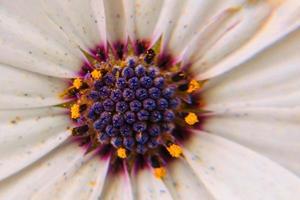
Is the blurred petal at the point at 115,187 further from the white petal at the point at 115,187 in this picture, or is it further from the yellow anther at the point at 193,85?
the yellow anther at the point at 193,85

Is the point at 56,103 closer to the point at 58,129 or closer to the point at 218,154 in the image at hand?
the point at 58,129

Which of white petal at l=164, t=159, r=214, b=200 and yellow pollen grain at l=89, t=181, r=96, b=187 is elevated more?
yellow pollen grain at l=89, t=181, r=96, b=187

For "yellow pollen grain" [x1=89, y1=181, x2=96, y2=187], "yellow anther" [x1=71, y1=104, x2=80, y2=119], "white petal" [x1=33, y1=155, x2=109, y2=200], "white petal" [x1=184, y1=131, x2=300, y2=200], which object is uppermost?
"yellow anther" [x1=71, y1=104, x2=80, y2=119]

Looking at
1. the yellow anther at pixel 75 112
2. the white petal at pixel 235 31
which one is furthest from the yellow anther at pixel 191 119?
the yellow anther at pixel 75 112

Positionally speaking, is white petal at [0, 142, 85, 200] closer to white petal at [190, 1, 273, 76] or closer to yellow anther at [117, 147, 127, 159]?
yellow anther at [117, 147, 127, 159]

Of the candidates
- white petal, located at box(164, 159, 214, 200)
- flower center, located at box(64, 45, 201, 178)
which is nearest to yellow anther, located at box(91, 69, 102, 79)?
flower center, located at box(64, 45, 201, 178)

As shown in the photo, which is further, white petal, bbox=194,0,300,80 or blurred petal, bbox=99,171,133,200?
blurred petal, bbox=99,171,133,200

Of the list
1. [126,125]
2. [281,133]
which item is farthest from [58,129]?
[281,133]
